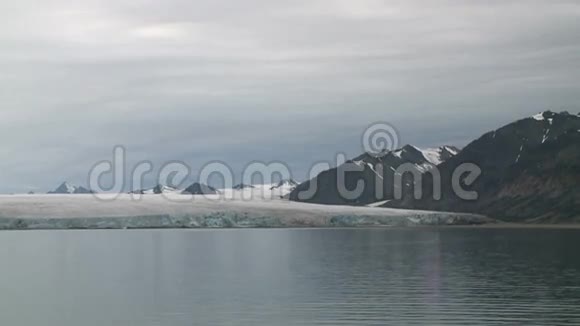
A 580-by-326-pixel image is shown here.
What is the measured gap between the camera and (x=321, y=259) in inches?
2650

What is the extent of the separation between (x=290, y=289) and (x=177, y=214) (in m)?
101

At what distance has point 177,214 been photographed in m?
142

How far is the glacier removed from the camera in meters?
136

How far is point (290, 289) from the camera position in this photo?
142 feet

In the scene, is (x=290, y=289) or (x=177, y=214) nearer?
(x=290, y=289)

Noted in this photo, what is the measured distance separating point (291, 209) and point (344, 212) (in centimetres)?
952

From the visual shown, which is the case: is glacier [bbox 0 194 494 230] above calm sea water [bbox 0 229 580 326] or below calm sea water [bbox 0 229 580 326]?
above

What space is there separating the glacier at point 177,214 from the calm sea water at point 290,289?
214 feet

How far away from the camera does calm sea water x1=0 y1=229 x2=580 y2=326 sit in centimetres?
3331

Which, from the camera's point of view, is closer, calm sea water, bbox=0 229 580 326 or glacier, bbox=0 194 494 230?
calm sea water, bbox=0 229 580 326

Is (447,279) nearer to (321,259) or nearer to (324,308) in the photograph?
(324,308)

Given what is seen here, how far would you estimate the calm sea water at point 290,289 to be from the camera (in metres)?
33.3

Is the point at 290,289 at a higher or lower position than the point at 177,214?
lower

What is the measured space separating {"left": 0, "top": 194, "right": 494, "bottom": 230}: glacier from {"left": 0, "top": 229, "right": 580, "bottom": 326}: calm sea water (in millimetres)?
65273
